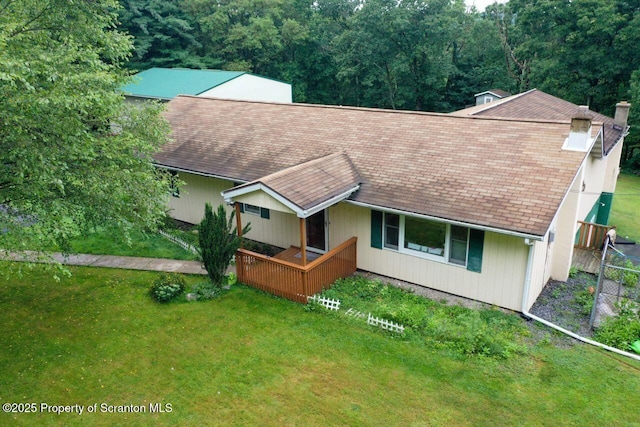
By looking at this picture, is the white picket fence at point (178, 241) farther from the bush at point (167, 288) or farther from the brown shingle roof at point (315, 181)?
the brown shingle roof at point (315, 181)

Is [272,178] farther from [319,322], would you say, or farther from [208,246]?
[319,322]

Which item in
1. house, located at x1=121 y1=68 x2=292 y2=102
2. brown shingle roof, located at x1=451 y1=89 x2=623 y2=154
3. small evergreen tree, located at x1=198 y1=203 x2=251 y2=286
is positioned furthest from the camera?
house, located at x1=121 y1=68 x2=292 y2=102

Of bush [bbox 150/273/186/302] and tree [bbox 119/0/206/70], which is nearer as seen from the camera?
bush [bbox 150/273/186/302]

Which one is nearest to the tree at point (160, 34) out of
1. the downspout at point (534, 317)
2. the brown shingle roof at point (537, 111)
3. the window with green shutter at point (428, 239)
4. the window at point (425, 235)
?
the brown shingle roof at point (537, 111)

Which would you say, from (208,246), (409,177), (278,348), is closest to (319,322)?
(278,348)

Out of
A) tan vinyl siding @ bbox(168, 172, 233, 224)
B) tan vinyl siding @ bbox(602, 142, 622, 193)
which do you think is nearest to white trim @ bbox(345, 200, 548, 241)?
tan vinyl siding @ bbox(168, 172, 233, 224)

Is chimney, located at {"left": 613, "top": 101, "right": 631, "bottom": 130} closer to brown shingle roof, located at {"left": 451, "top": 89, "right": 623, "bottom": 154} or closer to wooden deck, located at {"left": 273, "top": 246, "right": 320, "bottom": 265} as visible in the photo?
brown shingle roof, located at {"left": 451, "top": 89, "right": 623, "bottom": 154}
